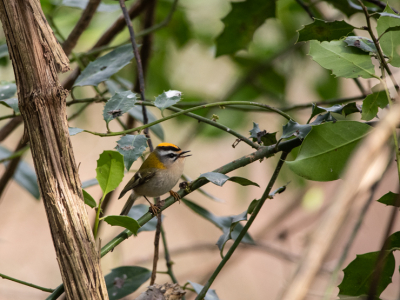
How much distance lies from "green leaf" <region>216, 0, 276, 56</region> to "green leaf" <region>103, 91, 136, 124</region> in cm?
84

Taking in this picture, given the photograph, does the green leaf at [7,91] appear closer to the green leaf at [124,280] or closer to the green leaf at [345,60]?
the green leaf at [124,280]

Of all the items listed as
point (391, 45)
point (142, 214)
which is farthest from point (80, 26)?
point (391, 45)

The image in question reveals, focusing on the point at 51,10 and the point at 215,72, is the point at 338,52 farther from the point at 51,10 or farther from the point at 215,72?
the point at 215,72

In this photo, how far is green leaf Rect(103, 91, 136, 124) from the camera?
2.43 feet

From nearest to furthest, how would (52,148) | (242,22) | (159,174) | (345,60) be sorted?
(52,148) → (345,60) → (242,22) → (159,174)

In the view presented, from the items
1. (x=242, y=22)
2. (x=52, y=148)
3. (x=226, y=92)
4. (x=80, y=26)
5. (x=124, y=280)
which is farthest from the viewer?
(x=226, y=92)

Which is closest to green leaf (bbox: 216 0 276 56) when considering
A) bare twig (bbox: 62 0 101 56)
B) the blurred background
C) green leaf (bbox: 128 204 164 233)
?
the blurred background

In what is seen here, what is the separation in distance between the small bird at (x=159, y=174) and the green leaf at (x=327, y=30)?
3.17ft

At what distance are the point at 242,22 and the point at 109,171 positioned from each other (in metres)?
1.07

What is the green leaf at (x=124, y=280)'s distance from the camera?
976mm

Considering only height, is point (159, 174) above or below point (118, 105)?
above

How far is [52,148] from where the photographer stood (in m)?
0.55

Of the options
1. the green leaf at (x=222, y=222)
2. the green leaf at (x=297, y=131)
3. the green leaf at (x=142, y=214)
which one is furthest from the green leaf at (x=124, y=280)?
the green leaf at (x=297, y=131)

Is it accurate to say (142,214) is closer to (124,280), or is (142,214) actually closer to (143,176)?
(124,280)
